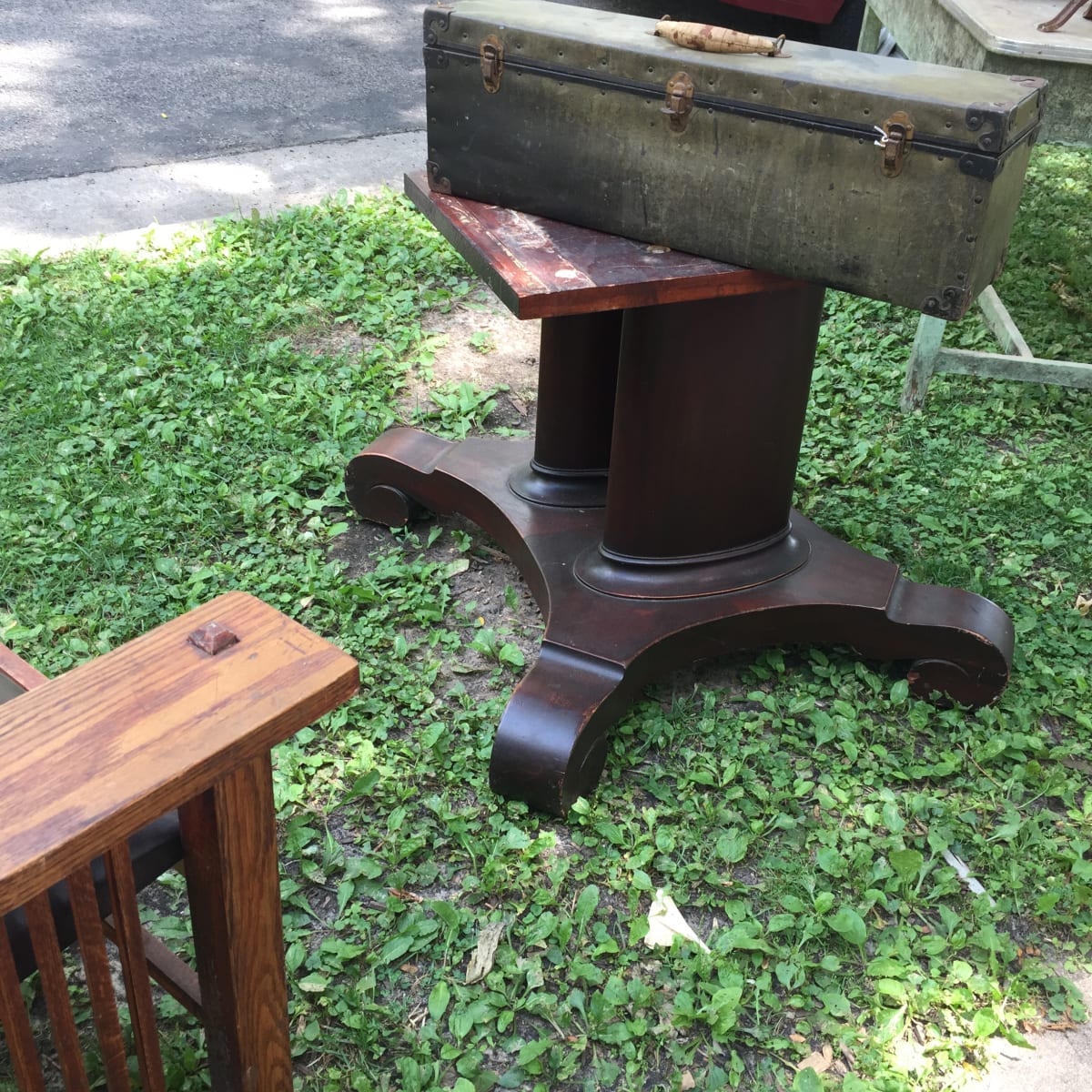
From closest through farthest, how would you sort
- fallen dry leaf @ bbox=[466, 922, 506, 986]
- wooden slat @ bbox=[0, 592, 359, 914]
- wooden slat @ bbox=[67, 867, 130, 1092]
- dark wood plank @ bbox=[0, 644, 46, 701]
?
wooden slat @ bbox=[0, 592, 359, 914] < wooden slat @ bbox=[67, 867, 130, 1092] < dark wood plank @ bbox=[0, 644, 46, 701] < fallen dry leaf @ bbox=[466, 922, 506, 986]

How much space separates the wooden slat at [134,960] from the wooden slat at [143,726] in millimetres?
90

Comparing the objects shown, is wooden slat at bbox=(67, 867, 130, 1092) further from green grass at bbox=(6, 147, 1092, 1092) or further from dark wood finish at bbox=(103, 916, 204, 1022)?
green grass at bbox=(6, 147, 1092, 1092)

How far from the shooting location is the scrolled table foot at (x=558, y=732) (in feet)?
6.61

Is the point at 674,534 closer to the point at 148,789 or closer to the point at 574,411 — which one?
the point at 574,411

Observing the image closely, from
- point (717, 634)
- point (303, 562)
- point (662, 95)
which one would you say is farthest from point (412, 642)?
point (662, 95)

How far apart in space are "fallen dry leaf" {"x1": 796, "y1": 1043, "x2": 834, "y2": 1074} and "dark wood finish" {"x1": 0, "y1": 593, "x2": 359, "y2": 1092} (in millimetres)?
849

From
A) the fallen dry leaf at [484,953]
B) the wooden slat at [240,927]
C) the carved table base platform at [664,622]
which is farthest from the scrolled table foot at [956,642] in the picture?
the wooden slat at [240,927]

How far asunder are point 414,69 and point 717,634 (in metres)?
4.61

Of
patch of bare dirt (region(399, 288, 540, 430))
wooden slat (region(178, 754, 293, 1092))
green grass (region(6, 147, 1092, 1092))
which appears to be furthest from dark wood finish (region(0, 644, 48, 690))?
patch of bare dirt (region(399, 288, 540, 430))

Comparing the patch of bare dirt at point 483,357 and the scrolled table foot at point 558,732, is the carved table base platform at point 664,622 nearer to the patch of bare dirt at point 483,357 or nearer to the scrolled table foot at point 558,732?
the scrolled table foot at point 558,732

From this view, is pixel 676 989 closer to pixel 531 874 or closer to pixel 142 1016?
pixel 531 874

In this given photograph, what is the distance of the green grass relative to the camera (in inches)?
70.1

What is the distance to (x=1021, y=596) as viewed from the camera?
2.68 meters

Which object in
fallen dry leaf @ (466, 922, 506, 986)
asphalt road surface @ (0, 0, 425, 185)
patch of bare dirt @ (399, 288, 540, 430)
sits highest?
asphalt road surface @ (0, 0, 425, 185)
